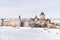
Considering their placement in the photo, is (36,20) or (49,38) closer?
(49,38)

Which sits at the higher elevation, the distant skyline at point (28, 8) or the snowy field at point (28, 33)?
the distant skyline at point (28, 8)

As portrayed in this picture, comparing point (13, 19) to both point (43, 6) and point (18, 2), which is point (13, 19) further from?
point (43, 6)

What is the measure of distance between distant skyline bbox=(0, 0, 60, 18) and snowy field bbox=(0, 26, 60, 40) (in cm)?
18

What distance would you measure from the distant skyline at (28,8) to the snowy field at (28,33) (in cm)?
18

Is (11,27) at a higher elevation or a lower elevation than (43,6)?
lower

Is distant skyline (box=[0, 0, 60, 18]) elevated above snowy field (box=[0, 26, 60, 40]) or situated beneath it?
elevated above

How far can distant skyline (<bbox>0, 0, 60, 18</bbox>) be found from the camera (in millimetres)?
1713

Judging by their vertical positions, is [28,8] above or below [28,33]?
above

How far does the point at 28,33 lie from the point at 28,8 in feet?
1.09

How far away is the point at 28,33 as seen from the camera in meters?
1.71

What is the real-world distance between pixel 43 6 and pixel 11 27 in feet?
1.65

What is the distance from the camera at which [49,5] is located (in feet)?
5.65

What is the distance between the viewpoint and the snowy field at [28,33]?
1648mm

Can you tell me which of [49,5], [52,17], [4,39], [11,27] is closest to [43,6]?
[49,5]
